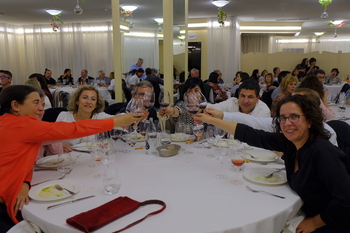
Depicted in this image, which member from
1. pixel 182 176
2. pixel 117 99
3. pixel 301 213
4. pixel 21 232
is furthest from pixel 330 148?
pixel 117 99

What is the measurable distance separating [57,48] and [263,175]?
13288 mm

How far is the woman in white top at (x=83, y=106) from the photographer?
3143mm

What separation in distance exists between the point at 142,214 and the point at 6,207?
3.30 feet

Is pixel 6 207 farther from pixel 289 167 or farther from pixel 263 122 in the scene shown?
pixel 263 122

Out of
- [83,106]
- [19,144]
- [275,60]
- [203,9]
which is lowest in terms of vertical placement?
[19,144]

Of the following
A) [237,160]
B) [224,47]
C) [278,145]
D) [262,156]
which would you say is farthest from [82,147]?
[224,47]

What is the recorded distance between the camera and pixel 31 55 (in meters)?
13.8

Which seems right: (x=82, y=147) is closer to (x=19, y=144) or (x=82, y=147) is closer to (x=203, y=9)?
(x=19, y=144)

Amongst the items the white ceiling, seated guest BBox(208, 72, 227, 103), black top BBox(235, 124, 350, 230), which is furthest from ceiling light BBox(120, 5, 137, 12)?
black top BBox(235, 124, 350, 230)

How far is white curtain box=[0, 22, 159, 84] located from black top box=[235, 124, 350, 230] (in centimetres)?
1217

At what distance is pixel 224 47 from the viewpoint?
39.2 feet

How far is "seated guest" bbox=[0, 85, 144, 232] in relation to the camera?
185cm

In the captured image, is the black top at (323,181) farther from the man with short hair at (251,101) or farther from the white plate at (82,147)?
the white plate at (82,147)

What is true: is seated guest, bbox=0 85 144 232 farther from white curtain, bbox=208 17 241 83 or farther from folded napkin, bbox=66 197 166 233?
white curtain, bbox=208 17 241 83
